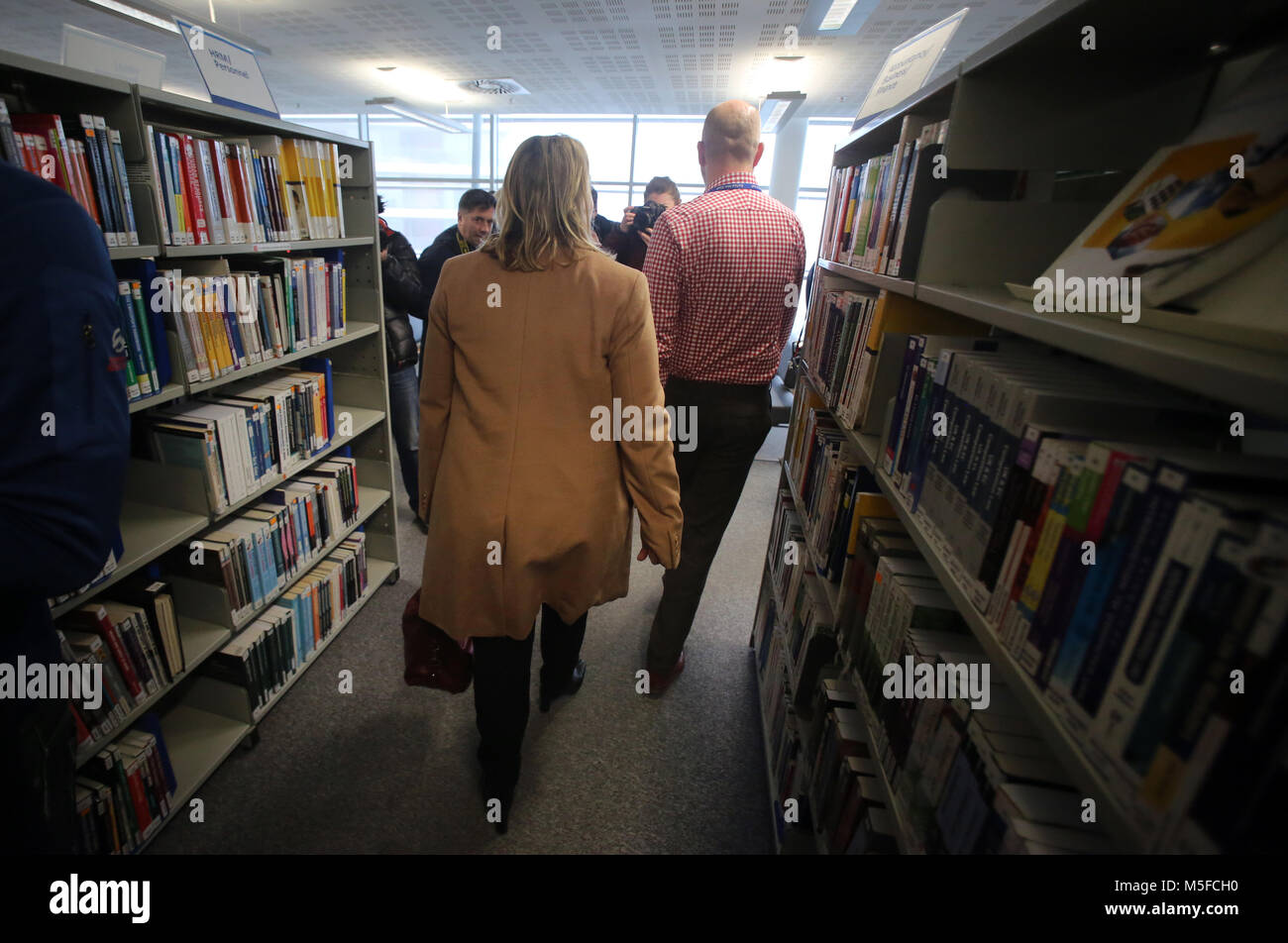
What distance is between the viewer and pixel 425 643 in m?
1.58

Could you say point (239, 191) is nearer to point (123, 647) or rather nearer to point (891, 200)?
point (123, 647)

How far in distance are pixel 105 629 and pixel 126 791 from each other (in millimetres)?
440

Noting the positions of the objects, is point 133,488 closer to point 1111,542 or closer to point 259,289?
point 259,289

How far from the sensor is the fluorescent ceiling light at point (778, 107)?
519cm

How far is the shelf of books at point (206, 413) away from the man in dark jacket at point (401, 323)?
35cm

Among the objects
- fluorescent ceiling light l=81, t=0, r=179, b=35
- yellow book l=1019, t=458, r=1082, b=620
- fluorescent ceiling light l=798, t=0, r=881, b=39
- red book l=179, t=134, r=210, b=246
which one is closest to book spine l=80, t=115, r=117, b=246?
A: red book l=179, t=134, r=210, b=246

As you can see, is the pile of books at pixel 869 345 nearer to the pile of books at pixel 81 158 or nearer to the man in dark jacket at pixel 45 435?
the man in dark jacket at pixel 45 435

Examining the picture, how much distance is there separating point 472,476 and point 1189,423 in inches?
48.6

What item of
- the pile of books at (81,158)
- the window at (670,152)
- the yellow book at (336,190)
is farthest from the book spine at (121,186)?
the window at (670,152)

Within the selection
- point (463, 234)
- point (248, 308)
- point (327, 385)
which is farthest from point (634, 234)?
point (248, 308)

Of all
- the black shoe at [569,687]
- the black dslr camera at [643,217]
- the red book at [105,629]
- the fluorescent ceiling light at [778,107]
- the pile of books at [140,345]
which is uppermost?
the fluorescent ceiling light at [778,107]
